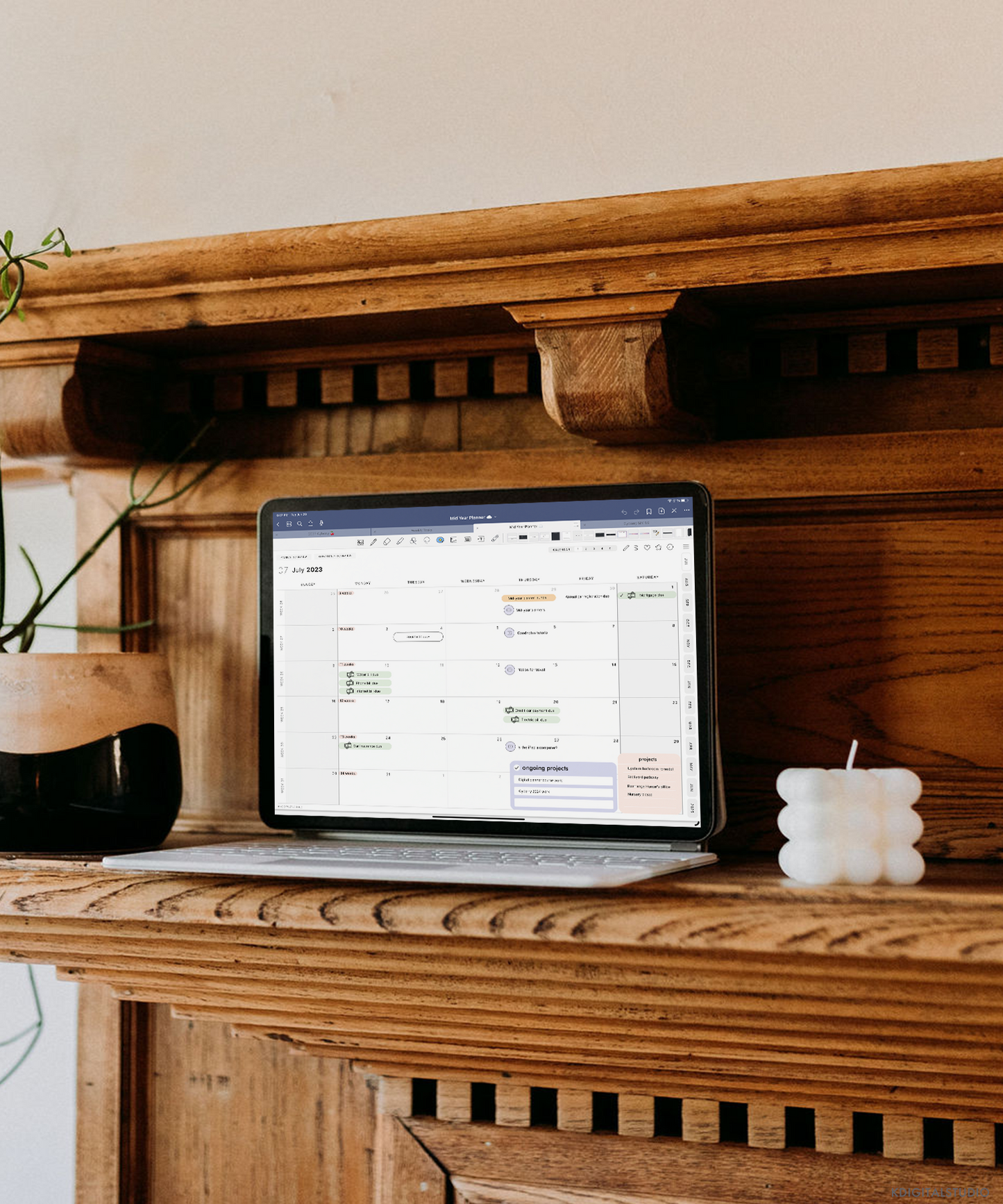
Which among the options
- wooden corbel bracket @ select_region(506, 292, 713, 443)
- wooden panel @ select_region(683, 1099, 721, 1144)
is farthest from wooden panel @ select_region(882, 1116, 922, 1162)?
wooden corbel bracket @ select_region(506, 292, 713, 443)

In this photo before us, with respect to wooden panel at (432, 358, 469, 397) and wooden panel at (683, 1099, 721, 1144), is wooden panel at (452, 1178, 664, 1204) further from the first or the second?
wooden panel at (432, 358, 469, 397)

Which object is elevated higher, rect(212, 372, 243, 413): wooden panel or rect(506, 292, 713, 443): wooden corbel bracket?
rect(212, 372, 243, 413): wooden panel

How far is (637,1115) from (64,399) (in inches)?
24.9

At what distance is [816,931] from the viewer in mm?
636

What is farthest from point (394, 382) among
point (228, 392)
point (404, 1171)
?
point (404, 1171)

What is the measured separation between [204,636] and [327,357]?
0.23 m

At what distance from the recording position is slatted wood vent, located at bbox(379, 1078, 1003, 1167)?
825 millimetres

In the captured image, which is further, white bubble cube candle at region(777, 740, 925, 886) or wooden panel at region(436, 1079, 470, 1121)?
wooden panel at region(436, 1079, 470, 1121)

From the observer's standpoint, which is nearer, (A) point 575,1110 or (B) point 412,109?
(A) point 575,1110

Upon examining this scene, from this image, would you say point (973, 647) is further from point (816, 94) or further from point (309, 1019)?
point (309, 1019)

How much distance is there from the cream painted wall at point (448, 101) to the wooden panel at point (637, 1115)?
641 mm

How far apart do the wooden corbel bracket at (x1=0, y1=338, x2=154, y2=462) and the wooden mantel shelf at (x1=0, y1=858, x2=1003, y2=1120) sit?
316mm

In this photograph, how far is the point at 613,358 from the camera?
2.59ft

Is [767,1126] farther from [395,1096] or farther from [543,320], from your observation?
[543,320]
